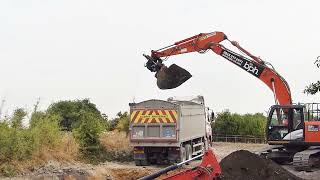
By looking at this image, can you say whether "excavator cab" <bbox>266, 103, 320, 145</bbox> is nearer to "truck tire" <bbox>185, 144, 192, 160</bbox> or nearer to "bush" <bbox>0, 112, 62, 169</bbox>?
"truck tire" <bbox>185, 144, 192, 160</bbox>


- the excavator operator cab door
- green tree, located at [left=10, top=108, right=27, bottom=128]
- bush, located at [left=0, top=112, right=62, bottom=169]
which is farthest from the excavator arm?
green tree, located at [left=10, top=108, right=27, bottom=128]

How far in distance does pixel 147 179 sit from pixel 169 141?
1047cm

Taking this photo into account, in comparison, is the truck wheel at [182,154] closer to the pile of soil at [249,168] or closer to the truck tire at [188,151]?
the truck tire at [188,151]

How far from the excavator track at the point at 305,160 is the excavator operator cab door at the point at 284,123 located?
35.0 inches

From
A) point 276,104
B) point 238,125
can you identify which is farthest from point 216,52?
point 238,125

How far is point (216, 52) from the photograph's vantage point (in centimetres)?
2023

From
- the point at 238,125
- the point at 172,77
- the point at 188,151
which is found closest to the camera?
the point at 172,77

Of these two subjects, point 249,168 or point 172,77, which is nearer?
point 249,168

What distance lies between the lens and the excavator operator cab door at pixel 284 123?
16844mm

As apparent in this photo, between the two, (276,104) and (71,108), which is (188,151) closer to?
(276,104)

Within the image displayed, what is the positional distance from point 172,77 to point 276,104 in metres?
4.36

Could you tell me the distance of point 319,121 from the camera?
16.4 metres

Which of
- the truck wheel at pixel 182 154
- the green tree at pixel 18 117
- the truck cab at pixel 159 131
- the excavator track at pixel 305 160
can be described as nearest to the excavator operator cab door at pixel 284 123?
the excavator track at pixel 305 160

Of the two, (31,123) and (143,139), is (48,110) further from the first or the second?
(143,139)
